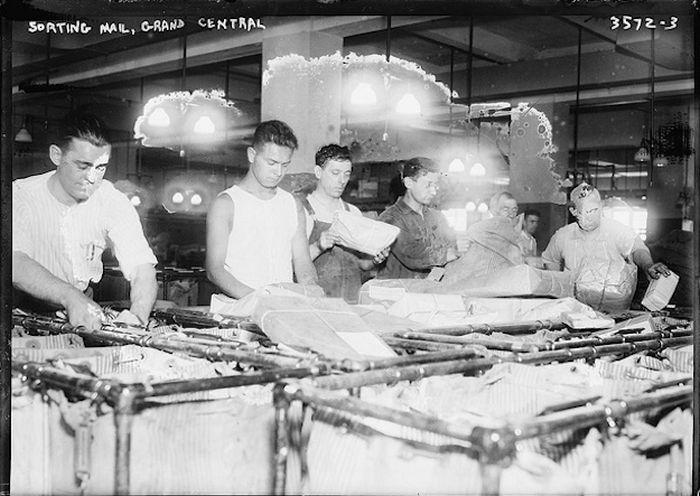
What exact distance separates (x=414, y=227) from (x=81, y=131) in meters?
2.12

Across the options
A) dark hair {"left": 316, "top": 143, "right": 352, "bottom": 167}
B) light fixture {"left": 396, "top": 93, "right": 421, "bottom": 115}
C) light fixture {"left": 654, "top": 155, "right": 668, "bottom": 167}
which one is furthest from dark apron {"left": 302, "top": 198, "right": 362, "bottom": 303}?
light fixture {"left": 654, "top": 155, "right": 668, "bottom": 167}

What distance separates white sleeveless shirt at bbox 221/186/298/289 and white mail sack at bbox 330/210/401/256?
266 millimetres

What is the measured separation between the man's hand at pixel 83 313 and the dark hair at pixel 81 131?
0.73 metres

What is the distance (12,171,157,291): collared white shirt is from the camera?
273 cm

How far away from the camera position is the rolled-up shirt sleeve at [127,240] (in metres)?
2.88

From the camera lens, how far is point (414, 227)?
4.29 meters

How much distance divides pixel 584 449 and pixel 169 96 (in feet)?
27.6

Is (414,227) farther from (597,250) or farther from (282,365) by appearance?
(282,365)

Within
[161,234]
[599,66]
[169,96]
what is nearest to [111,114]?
[161,234]

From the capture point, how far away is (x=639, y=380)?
1.88 meters

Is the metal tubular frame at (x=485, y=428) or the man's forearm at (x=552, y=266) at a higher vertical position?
the man's forearm at (x=552, y=266)

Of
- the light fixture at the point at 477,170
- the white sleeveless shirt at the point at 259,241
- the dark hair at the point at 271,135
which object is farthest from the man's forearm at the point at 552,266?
the light fixture at the point at 477,170

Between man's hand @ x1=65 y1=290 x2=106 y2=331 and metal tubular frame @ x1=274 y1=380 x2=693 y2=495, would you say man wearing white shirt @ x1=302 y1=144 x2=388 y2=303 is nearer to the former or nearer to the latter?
man's hand @ x1=65 y1=290 x2=106 y2=331

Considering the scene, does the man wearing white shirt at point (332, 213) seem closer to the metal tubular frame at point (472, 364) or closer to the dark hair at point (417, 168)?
the dark hair at point (417, 168)
